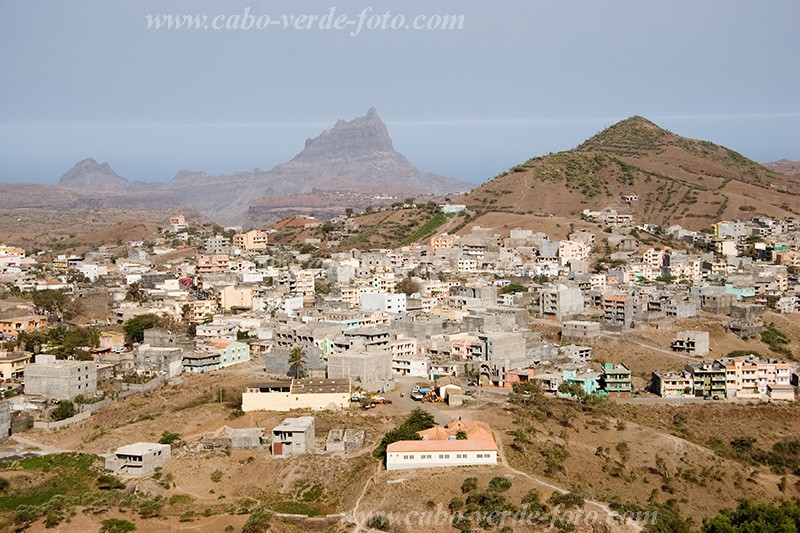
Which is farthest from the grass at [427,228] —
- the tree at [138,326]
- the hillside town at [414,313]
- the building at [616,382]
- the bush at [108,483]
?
the bush at [108,483]

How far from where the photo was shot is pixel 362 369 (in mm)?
31688

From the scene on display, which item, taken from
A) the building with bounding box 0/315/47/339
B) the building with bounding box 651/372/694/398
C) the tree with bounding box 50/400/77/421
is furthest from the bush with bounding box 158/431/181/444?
the building with bounding box 651/372/694/398

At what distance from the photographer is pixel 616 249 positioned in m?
60.9

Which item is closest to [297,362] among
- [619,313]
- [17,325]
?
[17,325]

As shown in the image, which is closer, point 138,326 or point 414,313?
point 138,326

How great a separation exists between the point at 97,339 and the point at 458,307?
54.0 ft

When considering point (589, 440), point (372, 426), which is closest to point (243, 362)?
point (372, 426)

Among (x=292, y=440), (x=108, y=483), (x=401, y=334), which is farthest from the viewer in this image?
(x=401, y=334)

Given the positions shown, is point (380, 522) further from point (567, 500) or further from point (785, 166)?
point (785, 166)

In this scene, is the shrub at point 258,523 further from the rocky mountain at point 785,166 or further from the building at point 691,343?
the rocky mountain at point 785,166

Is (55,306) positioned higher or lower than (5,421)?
higher

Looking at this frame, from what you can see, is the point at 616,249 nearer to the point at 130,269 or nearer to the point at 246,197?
the point at 130,269

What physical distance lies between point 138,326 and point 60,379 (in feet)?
26.6

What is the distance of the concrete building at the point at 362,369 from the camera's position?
31.6 m
